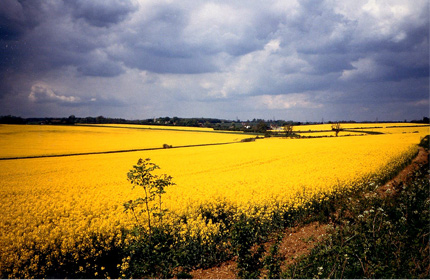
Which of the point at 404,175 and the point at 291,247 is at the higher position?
the point at 404,175

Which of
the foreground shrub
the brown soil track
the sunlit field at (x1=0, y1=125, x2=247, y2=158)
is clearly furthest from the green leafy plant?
the sunlit field at (x1=0, y1=125, x2=247, y2=158)

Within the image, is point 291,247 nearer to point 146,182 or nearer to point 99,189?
point 146,182

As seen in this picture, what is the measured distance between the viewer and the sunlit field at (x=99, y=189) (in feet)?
22.8

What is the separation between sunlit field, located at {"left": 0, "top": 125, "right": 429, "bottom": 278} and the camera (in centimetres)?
695

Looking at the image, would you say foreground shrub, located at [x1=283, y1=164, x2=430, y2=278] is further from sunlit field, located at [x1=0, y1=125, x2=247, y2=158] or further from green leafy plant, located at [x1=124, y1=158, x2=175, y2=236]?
sunlit field, located at [x1=0, y1=125, x2=247, y2=158]

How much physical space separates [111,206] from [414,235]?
33.8 ft

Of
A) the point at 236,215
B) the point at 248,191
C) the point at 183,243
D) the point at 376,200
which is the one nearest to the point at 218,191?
the point at 248,191

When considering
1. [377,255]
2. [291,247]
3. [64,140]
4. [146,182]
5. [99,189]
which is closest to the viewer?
[377,255]

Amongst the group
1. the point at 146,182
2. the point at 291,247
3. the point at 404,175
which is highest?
the point at 146,182

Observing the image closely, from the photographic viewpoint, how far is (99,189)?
11.8 metres

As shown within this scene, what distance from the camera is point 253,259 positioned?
19.4ft

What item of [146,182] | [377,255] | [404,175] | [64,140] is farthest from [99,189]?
[404,175]

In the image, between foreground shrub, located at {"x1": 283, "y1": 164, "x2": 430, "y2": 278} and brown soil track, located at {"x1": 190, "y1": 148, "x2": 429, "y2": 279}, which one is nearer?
foreground shrub, located at {"x1": 283, "y1": 164, "x2": 430, "y2": 278}

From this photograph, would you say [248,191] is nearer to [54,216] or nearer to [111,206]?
[111,206]
